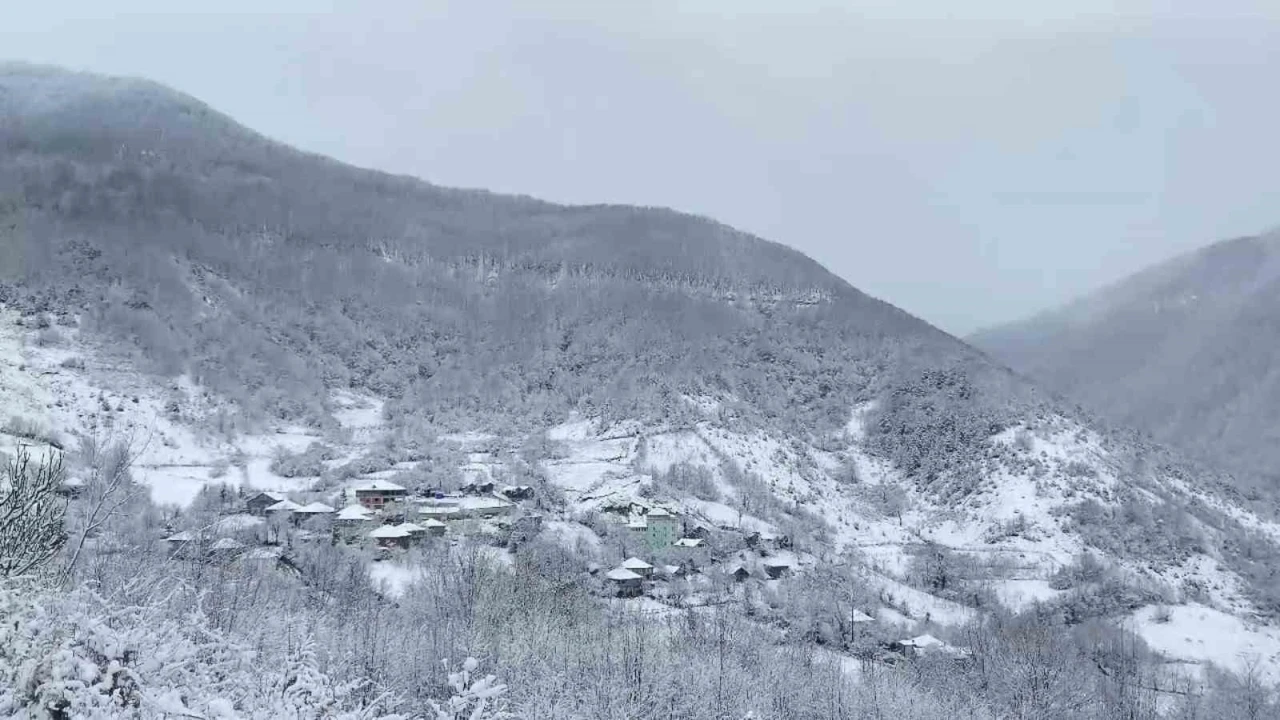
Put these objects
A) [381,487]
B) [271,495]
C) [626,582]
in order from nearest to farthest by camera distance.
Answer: [626,582] → [271,495] → [381,487]

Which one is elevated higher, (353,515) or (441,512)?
(353,515)

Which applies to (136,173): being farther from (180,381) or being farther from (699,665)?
(699,665)

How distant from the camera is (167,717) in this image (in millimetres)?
13336

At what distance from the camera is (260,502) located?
5994 cm

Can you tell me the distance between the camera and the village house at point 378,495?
6438 centimetres

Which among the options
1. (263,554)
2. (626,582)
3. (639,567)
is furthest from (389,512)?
(626,582)

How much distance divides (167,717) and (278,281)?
118 metres

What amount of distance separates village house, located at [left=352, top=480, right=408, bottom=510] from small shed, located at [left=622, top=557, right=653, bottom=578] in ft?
64.0

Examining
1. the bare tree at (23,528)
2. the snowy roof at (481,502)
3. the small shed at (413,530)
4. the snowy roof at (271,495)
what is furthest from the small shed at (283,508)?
the bare tree at (23,528)

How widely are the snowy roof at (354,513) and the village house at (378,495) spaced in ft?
9.20

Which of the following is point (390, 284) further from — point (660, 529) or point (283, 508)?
point (660, 529)

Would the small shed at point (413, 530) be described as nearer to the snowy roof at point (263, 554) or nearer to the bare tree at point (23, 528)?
the snowy roof at point (263, 554)

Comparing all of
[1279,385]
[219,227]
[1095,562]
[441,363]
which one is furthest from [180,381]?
[1279,385]

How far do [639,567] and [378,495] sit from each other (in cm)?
2145
